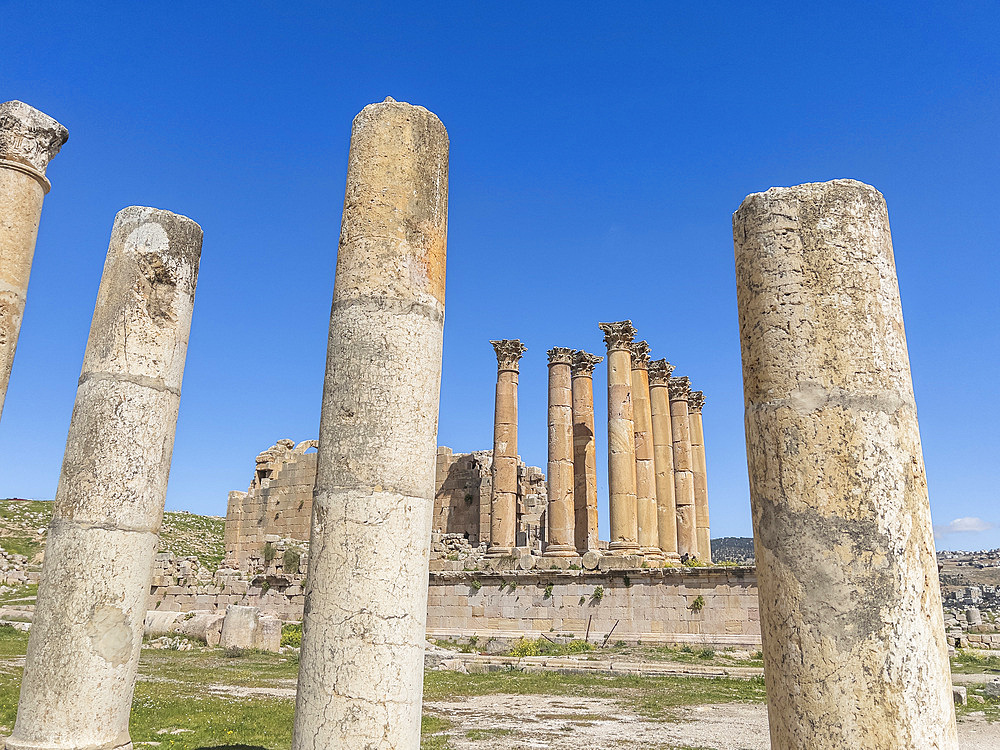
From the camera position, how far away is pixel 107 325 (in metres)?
7.84

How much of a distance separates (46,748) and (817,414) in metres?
7.00

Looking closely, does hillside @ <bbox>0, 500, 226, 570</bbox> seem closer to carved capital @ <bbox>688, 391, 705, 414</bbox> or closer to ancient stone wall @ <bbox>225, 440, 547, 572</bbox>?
ancient stone wall @ <bbox>225, 440, 547, 572</bbox>

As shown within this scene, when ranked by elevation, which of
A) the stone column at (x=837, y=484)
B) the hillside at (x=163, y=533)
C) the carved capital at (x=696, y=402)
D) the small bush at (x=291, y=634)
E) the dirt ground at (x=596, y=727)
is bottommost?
the dirt ground at (x=596, y=727)

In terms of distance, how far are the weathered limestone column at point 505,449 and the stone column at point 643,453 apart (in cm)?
450

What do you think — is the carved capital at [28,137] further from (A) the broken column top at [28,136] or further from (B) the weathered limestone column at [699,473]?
(B) the weathered limestone column at [699,473]

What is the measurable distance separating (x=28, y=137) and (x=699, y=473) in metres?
28.5

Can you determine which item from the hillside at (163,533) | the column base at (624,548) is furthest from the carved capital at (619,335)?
the hillside at (163,533)

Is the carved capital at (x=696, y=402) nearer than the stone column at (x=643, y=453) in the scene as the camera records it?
No

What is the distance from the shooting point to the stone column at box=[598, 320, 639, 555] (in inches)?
974

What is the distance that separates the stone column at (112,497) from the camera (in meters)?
6.84

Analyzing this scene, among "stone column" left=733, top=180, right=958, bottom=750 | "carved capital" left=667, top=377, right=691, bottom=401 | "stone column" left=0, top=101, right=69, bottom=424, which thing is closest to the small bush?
"stone column" left=0, top=101, right=69, bottom=424

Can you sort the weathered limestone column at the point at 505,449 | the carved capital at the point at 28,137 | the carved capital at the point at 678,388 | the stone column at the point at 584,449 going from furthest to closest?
the carved capital at the point at 678,388
the stone column at the point at 584,449
the weathered limestone column at the point at 505,449
the carved capital at the point at 28,137

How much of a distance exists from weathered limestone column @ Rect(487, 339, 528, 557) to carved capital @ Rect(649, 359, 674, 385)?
5.15m

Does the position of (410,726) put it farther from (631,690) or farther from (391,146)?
(631,690)
